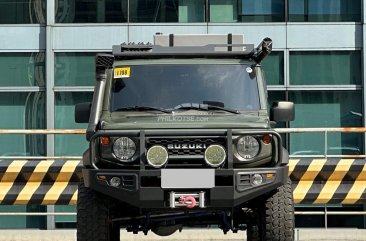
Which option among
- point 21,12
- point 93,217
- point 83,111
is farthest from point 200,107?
point 21,12

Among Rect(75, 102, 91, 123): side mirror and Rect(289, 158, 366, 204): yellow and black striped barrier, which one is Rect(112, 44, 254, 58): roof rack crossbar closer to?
Rect(75, 102, 91, 123): side mirror

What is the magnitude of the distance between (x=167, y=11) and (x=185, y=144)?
11.7 meters

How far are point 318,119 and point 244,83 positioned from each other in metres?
10.4

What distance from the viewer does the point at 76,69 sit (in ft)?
65.0

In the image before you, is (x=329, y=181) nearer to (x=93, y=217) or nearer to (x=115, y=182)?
(x=93, y=217)

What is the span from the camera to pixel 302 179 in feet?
41.0

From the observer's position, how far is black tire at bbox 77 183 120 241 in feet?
29.2

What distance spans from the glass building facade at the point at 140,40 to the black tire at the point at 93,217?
10.6 m

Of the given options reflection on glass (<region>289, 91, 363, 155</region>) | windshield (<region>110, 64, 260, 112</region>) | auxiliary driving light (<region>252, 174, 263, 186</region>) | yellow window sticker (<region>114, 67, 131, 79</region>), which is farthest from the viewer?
reflection on glass (<region>289, 91, 363, 155</region>)

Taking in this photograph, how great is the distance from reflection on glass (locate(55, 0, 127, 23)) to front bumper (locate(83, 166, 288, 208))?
1158cm

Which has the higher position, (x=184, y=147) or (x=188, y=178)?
(x=184, y=147)

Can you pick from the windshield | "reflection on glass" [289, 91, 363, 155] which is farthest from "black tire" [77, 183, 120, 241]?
"reflection on glass" [289, 91, 363, 155]

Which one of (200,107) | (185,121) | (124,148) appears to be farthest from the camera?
(200,107)

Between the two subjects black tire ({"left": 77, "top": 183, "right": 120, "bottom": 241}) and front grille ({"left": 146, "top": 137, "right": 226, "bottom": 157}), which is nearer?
front grille ({"left": 146, "top": 137, "right": 226, "bottom": 157})
